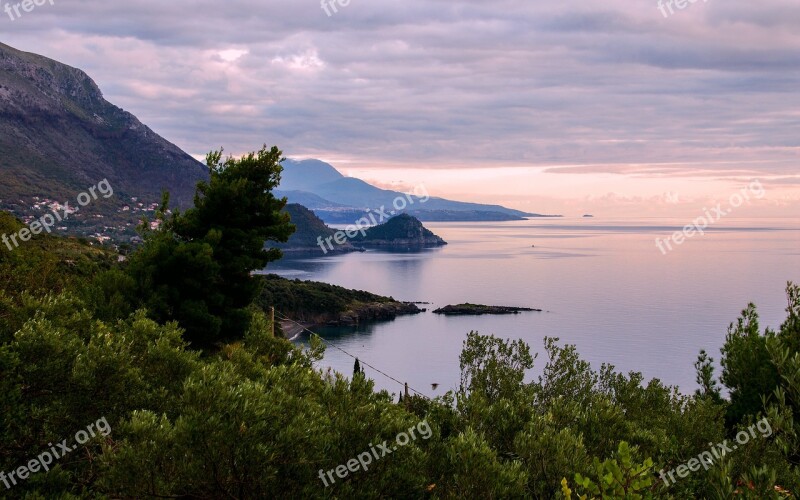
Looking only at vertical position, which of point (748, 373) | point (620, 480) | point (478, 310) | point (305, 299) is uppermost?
point (620, 480)

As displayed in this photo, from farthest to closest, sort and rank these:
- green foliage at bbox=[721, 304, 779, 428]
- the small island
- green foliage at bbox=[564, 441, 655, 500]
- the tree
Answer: the small island < the tree < green foliage at bbox=[721, 304, 779, 428] < green foliage at bbox=[564, 441, 655, 500]

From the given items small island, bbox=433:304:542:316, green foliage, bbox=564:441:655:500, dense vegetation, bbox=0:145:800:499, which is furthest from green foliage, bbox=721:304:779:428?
small island, bbox=433:304:542:316

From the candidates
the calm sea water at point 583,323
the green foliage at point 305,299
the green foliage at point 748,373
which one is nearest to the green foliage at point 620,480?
the green foliage at point 748,373

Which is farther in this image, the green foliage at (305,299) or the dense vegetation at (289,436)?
the green foliage at (305,299)

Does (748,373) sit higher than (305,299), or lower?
higher

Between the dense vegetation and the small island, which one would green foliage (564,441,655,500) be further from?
the small island

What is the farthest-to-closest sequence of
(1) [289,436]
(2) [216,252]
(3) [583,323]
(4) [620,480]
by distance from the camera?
(3) [583,323] < (2) [216,252] < (1) [289,436] < (4) [620,480]

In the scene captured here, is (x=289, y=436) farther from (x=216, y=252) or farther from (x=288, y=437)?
(x=216, y=252)

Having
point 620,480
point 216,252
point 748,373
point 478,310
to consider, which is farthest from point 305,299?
point 620,480

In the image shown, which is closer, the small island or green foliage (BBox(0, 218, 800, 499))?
green foliage (BBox(0, 218, 800, 499))

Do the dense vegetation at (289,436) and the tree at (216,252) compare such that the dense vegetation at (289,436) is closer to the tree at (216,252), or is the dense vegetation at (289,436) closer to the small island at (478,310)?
the tree at (216,252)

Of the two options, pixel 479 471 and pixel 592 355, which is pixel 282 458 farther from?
pixel 592 355

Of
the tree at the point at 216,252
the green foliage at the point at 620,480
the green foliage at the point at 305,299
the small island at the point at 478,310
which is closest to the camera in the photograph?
the green foliage at the point at 620,480

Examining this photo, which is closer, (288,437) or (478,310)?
(288,437)
